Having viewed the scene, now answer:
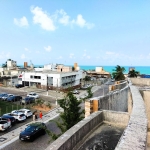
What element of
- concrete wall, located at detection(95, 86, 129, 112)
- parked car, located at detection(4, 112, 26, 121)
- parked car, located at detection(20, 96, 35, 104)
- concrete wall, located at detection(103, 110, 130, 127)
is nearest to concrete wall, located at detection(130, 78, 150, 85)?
concrete wall, located at detection(95, 86, 129, 112)

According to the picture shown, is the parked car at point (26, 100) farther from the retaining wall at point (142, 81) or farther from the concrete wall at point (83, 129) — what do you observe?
the concrete wall at point (83, 129)

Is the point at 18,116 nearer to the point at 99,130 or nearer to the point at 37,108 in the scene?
the point at 37,108

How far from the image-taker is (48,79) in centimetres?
5266

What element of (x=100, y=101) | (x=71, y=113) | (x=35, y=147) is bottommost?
(x=35, y=147)

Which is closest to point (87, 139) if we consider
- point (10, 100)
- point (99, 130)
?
point (99, 130)

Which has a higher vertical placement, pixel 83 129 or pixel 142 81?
pixel 142 81

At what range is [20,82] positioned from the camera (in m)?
59.1

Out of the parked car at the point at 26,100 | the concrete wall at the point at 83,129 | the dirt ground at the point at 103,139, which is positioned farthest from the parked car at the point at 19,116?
the dirt ground at the point at 103,139

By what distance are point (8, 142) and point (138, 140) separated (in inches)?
638

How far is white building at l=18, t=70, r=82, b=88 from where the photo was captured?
5175 centimetres

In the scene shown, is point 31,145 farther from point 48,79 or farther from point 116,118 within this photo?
point 48,79

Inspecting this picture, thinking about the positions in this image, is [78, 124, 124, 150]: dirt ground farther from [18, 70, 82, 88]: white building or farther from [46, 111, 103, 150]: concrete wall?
[18, 70, 82, 88]: white building

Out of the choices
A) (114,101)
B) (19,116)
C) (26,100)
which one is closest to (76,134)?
(114,101)

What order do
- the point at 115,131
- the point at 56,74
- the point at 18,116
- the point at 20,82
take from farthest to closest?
the point at 20,82
the point at 56,74
the point at 18,116
the point at 115,131
